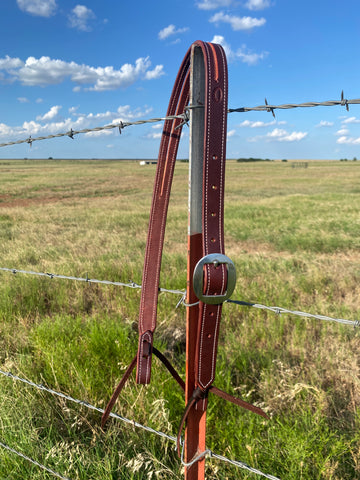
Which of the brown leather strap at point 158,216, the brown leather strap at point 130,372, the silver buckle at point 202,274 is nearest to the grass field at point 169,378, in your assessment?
the brown leather strap at point 130,372

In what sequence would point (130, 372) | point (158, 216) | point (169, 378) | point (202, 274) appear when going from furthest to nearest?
point (169, 378), point (158, 216), point (130, 372), point (202, 274)

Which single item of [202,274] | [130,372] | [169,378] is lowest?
[169,378]

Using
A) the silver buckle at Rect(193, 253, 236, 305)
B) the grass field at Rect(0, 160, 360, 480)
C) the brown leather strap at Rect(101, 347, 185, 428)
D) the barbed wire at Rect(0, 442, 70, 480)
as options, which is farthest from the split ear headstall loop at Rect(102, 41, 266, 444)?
the barbed wire at Rect(0, 442, 70, 480)

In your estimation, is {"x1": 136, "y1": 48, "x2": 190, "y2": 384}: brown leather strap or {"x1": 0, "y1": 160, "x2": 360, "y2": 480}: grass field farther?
{"x1": 0, "y1": 160, "x2": 360, "y2": 480}: grass field

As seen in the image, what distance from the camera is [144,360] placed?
53.7 inches

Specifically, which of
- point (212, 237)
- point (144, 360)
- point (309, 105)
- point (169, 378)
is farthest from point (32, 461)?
point (309, 105)

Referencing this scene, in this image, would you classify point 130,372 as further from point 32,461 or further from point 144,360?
point 32,461

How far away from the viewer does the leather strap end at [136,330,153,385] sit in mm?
1359

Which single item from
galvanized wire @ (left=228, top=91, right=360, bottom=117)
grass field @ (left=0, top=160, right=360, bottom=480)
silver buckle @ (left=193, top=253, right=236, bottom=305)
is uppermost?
galvanized wire @ (left=228, top=91, right=360, bottom=117)

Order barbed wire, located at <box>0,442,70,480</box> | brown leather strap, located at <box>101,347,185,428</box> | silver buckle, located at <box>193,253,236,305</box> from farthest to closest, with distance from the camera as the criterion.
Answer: barbed wire, located at <box>0,442,70,480</box>, brown leather strap, located at <box>101,347,185,428</box>, silver buckle, located at <box>193,253,236,305</box>

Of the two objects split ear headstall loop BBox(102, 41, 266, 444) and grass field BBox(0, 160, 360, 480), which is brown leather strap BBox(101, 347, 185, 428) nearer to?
split ear headstall loop BBox(102, 41, 266, 444)

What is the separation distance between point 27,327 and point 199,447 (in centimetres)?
241

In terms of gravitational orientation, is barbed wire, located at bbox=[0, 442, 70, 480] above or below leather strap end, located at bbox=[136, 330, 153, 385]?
below

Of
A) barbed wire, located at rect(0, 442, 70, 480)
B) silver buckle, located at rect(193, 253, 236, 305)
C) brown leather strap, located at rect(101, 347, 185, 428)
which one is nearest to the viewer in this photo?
silver buckle, located at rect(193, 253, 236, 305)
